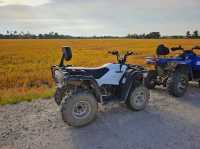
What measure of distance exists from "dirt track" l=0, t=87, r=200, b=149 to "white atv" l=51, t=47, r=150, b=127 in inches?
9.6

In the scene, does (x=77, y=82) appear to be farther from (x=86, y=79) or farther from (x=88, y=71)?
(x=88, y=71)

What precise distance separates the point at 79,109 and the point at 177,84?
120 inches

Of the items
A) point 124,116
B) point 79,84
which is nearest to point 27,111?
point 79,84

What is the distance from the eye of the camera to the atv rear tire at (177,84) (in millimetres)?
6787

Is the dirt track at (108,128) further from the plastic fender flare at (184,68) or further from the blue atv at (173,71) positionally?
the plastic fender flare at (184,68)

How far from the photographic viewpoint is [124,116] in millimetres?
5309

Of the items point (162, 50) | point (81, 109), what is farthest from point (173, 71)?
→ point (81, 109)

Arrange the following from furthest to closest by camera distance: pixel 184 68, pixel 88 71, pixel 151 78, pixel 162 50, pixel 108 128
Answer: pixel 151 78 → pixel 162 50 → pixel 184 68 → pixel 88 71 → pixel 108 128

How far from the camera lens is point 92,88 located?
4977 millimetres

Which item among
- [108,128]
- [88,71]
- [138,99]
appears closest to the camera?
[108,128]

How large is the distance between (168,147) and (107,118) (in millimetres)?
1494

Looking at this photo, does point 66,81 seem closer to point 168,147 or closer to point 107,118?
point 107,118

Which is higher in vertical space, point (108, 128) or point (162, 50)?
point (162, 50)

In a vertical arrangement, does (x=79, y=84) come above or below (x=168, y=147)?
above
